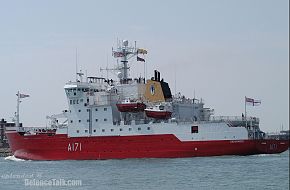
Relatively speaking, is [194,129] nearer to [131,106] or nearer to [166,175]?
[131,106]

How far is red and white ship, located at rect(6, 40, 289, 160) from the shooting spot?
39.1 m

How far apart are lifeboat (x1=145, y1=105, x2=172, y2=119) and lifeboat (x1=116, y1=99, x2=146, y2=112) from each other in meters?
0.52

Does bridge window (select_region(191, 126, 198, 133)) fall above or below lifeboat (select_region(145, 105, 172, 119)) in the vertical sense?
below

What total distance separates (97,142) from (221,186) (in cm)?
1907

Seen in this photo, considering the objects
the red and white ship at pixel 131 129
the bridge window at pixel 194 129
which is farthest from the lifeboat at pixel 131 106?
the bridge window at pixel 194 129

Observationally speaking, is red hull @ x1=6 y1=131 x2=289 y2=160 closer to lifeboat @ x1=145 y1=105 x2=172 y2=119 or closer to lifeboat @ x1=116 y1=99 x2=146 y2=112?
lifeboat @ x1=145 y1=105 x2=172 y2=119

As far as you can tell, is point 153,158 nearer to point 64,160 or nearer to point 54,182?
point 64,160

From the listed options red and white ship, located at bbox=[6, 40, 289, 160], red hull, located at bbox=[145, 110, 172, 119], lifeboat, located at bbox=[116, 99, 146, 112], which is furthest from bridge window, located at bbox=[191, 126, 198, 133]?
lifeboat, located at bbox=[116, 99, 146, 112]

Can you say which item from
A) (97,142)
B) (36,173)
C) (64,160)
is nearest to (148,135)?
(97,142)

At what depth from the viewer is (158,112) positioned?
135ft

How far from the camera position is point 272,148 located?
41312mm

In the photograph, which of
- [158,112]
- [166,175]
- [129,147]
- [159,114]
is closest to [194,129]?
[159,114]

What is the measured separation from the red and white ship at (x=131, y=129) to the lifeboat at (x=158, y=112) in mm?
73

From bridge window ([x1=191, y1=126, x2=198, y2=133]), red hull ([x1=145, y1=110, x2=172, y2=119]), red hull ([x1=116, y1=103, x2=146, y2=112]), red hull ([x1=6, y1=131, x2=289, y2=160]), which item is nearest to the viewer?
red hull ([x1=6, y1=131, x2=289, y2=160])
